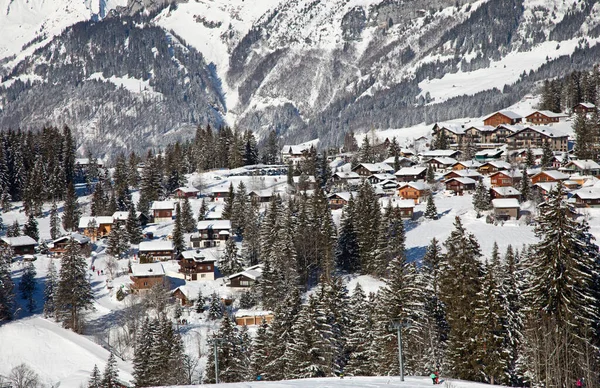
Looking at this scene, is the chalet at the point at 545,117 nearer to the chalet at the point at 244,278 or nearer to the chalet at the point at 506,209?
the chalet at the point at 506,209

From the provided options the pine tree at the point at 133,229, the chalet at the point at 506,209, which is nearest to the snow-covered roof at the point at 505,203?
the chalet at the point at 506,209

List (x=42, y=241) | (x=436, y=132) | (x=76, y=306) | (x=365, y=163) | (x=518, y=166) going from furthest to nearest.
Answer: (x=436, y=132), (x=365, y=163), (x=518, y=166), (x=42, y=241), (x=76, y=306)

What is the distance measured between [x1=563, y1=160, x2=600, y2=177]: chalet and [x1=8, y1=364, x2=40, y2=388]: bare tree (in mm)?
72230

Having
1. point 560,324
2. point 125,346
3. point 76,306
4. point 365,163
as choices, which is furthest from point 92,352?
point 365,163

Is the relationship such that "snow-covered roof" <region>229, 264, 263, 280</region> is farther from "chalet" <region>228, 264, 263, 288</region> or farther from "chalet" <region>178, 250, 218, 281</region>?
"chalet" <region>178, 250, 218, 281</region>

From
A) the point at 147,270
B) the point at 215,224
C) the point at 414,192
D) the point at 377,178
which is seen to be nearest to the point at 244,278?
the point at 147,270

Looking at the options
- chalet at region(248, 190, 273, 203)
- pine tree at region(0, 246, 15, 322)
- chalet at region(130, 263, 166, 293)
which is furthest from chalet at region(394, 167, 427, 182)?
pine tree at region(0, 246, 15, 322)

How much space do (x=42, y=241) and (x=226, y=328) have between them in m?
49.6

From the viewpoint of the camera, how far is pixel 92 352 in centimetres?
6053

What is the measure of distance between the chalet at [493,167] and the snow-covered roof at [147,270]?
5272 centimetres

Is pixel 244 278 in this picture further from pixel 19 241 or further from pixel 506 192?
pixel 506 192

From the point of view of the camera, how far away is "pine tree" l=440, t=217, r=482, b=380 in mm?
37000

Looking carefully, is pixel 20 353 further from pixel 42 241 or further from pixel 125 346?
pixel 42 241

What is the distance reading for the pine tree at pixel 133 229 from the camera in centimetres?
8838
